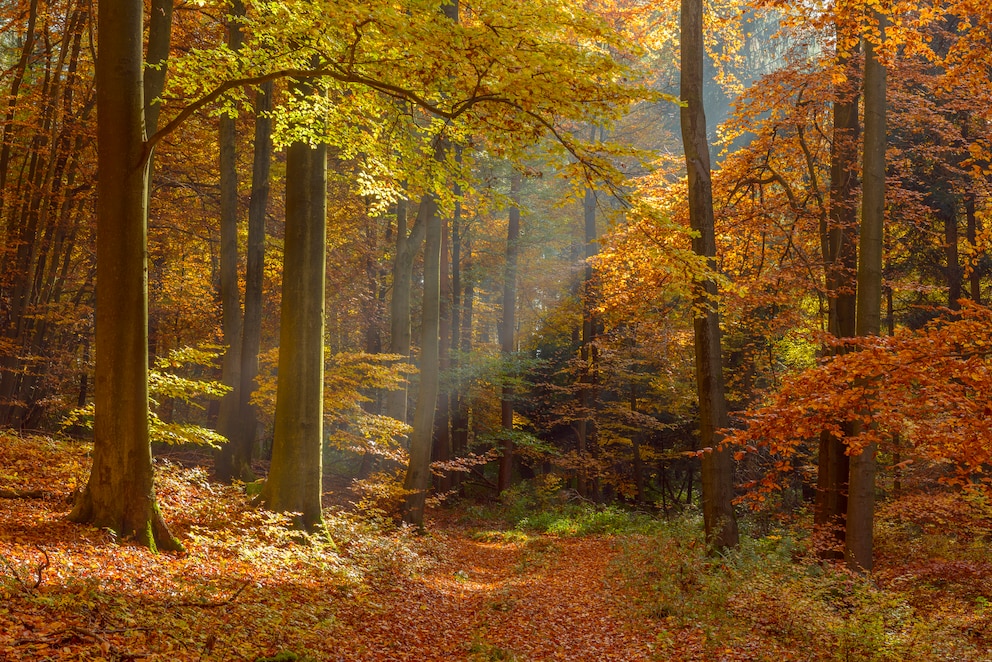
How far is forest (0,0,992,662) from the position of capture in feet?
20.3

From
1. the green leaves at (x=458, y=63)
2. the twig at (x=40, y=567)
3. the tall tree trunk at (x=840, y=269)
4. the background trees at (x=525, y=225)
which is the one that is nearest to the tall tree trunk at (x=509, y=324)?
the background trees at (x=525, y=225)

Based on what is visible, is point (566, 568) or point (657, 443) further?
point (657, 443)

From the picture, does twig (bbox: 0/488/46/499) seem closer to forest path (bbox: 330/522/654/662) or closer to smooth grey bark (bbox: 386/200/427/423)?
forest path (bbox: 330/522/654/662)

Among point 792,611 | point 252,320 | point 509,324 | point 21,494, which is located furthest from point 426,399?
point 509,324

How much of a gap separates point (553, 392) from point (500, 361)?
3463 mm

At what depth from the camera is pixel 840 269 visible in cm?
1138

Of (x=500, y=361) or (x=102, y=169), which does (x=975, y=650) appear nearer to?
(x=102, y=169)

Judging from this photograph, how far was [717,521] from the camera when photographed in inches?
410

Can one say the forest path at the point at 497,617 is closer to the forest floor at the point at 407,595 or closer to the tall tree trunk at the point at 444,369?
the forest floor at the point at 407,595

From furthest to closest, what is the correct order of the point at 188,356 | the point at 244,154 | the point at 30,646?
the point at 244,154, the point at 188,356, the point at 30,646

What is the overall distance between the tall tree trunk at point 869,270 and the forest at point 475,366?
0.05 metres

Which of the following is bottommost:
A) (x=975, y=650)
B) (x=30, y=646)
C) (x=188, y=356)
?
(x=975, y=650)

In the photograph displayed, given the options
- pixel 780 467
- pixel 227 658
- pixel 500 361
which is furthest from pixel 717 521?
pixel 500 361

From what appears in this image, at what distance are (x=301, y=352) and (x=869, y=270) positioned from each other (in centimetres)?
782
